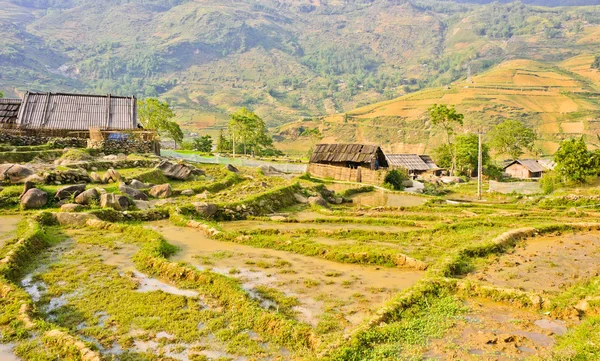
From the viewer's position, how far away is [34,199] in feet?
71.5

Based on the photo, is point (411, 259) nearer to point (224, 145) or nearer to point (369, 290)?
point (369, 290)

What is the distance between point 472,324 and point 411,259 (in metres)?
5.05

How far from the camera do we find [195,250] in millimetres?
17094

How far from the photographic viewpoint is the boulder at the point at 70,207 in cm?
2094

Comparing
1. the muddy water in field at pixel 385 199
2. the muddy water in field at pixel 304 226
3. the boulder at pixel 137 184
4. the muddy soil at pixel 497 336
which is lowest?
the muddy soil at pixel 497 336

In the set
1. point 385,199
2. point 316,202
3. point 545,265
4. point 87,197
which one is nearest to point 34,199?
point 87,197

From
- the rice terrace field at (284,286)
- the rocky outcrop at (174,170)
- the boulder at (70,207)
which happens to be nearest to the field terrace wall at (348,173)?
the rocky outcrop at (174,170)

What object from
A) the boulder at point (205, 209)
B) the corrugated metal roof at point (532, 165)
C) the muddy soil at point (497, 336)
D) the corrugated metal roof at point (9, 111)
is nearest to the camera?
the muddy soil at point (497, 336)

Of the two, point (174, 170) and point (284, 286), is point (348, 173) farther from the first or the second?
point (284, 286)

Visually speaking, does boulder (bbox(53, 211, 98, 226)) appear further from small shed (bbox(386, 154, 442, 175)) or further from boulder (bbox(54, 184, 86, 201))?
small shed (bbox(386, 154, 442, 175))

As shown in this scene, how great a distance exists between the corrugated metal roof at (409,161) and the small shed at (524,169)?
15.6 metres

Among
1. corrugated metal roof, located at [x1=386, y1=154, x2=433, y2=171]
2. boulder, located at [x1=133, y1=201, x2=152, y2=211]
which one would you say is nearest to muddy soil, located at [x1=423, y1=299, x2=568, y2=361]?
boulder, located at [x1=133, y1=201, x2=152, y2=211]

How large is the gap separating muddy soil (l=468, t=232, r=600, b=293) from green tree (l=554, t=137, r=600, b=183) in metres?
23.6

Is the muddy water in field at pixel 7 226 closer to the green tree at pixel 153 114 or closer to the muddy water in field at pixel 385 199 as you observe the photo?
the muddy water in field at pixel 385 199
